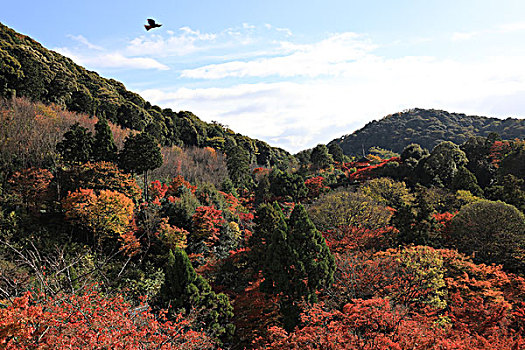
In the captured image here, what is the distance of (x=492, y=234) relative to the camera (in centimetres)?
1844

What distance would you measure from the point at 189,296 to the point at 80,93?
102ft

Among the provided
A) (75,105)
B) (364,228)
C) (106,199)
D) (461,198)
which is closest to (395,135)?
(461,198)

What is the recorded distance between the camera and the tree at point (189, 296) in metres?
13.0

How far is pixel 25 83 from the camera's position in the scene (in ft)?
98.2

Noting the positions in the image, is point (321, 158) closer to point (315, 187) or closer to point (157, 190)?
point (315, 187)

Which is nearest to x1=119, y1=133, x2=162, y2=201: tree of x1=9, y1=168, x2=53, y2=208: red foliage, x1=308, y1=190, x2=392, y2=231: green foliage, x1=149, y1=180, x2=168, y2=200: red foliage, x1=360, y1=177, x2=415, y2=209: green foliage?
x1=149, y1=180, x2=168, y2=200: red foliage

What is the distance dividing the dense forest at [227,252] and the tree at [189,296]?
68 mm

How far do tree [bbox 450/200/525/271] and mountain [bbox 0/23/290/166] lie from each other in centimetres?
3401

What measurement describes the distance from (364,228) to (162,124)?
3217cm

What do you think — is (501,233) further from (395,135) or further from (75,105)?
(395,135)

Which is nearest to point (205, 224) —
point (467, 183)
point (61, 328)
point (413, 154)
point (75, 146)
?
point (75, 146)

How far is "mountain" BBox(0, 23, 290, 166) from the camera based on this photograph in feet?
98.1

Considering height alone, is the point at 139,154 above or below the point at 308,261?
above

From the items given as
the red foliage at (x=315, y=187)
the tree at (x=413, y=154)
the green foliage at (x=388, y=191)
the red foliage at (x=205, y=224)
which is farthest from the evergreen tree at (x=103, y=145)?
the tree at (x=413, y=154)
